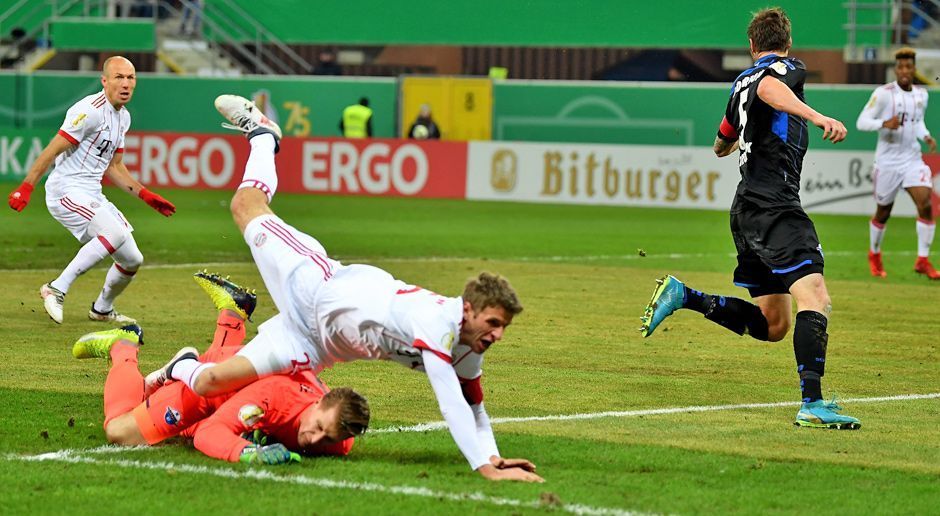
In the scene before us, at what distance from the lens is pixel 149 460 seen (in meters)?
7.09

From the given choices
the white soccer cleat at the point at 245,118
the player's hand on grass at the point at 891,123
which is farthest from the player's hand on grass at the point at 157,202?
the player's hand on grass at the point at 891,123

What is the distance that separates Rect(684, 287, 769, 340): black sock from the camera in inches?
365

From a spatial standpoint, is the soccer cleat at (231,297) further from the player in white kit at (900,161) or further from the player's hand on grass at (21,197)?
the player in white kit at (900,161)

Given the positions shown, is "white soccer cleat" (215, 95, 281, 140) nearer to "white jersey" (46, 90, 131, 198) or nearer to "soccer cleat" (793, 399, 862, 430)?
"soccer cleat" (793, 399, 862, 430)

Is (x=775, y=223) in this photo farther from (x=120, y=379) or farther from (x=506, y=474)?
(x=120, y=379)

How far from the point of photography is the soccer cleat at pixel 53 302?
12102mm

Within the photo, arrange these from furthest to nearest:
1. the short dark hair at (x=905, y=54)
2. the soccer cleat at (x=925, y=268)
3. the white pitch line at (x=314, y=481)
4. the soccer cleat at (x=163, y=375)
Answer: the soccer cleat at (x=925, y=268) < the short dark hair at (x=905, y=54) < the soccer cleat at (x=163, y=375) < the white pitch line at (x=314, y=481)

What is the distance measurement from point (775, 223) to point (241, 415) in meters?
3.38

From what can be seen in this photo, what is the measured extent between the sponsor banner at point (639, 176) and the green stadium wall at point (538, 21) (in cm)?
863

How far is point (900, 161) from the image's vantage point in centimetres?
1828

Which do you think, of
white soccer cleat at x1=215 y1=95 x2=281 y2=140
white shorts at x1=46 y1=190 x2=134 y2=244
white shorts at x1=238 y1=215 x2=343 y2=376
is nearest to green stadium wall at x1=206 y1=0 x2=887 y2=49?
white shorts at x1=46 y1=190 x2=134 y2=244

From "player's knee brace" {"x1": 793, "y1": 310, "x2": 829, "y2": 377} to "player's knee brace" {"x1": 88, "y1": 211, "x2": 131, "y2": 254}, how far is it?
20.3 ft

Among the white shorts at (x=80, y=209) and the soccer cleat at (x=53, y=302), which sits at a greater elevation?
the white shorts at (x=80, y=209)

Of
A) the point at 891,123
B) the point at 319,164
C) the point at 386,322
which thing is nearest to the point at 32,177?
the point at 386,322
